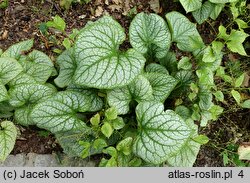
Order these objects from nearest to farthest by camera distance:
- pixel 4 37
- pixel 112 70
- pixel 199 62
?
pixel 112 70, pixel 199 62, pixel 4 37

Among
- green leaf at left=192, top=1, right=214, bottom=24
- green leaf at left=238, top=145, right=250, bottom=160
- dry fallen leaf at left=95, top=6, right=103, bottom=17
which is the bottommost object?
green leaf at left=238, top=145, right=250, bottom=160

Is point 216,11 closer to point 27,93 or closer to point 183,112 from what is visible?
point 183,112

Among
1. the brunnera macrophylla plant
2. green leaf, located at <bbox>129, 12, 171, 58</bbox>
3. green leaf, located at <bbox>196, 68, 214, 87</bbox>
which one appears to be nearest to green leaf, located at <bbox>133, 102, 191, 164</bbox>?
the brunnera macrophylla plant

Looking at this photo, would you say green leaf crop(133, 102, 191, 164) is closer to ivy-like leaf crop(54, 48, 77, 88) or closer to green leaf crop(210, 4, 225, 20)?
ivy-like leaf crop(54, 48, 77, 88)

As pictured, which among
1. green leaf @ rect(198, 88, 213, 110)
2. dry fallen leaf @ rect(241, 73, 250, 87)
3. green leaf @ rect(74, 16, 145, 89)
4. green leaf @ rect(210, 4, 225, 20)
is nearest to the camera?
green leaf @ rect(74, 16, 145, 89)

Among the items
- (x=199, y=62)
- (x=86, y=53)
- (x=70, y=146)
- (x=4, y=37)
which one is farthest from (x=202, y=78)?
(x=4, y=37)
